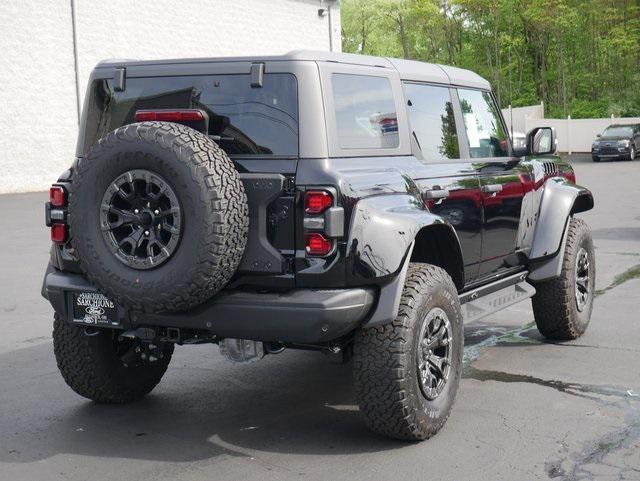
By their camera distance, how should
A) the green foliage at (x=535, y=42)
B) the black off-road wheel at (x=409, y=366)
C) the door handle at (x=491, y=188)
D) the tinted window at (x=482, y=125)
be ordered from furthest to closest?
the green foliage at (x=535, y=42) < the tinted window at (x=482, y=125) < the door handle at (x=491, y=188) < the black off-road wheel at (x=409, y=366)

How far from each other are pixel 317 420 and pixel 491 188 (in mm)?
1905

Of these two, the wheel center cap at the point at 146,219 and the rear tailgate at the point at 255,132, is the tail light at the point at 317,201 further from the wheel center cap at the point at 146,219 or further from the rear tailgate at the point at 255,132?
the wheel center cap at the point at 146,219

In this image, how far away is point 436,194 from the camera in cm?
542

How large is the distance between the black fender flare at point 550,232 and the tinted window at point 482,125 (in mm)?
504

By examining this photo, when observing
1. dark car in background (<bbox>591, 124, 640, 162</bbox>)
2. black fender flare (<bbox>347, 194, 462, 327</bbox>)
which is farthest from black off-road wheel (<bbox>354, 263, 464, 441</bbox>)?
dark car in background (<bbox>591, 124, 640, 162</bbox>)

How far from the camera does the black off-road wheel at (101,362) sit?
553 cm

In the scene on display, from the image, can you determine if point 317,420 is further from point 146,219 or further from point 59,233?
point 59,233

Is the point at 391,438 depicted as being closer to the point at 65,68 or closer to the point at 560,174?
the point at 560,174

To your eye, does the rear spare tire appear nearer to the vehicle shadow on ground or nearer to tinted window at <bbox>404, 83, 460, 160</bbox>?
the vehicle shadow on ground

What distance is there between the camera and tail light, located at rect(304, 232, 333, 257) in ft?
15.0

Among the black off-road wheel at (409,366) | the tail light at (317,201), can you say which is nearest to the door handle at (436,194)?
the black off-road wheel at (409,366)

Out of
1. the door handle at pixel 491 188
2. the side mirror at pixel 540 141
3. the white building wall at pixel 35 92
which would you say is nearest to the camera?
the door handle at pixel 491 188

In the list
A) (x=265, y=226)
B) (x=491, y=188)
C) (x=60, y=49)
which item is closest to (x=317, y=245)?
(x=265, y=226)

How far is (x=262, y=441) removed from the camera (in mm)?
5016
